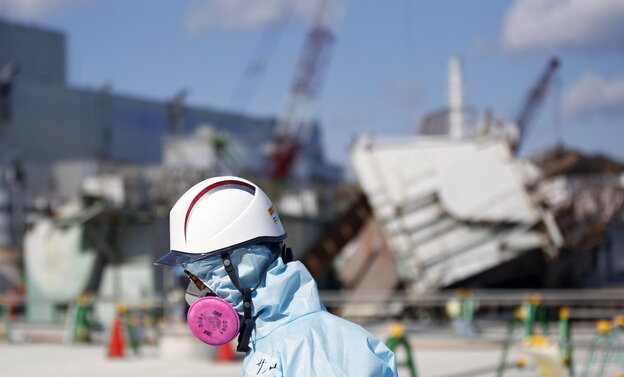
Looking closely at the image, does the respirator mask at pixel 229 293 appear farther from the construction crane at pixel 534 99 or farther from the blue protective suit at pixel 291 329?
A: the construction crane at pixel 534 99

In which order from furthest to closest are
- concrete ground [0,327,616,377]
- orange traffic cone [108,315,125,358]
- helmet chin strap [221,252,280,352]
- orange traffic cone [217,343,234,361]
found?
1. orange traffic cone [108,315,125,358]
2. orange traffic cone [217,343,234,361]
3. concrete ground [0,327,616,377]
4. helmet chin strap [221,252,280,352]

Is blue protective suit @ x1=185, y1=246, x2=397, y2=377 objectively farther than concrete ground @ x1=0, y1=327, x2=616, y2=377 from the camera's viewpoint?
No

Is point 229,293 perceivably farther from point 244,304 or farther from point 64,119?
point 64,119

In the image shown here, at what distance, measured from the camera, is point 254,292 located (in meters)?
2.65

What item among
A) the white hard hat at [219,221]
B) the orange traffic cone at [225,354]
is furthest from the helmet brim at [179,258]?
the orange traffic cone at [225,354]

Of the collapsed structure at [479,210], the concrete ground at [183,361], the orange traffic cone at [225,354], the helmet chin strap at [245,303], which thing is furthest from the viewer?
the collapsed structure at [479,210]

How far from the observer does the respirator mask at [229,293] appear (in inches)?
104

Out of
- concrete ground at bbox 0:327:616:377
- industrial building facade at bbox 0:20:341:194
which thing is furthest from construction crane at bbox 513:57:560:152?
concrete ground at bbox 0:327:616:377

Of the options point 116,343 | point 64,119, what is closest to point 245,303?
point 116,343

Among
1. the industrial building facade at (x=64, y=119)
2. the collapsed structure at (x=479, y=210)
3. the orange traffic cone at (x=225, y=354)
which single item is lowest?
the orange traffic cone at (x=225, y=354)

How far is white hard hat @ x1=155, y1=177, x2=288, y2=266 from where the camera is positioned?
268 centimetres

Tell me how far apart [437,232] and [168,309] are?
7428 mm

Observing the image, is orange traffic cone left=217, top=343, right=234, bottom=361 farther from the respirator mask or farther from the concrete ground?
the respirator mask

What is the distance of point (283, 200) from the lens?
32188 millimetres
